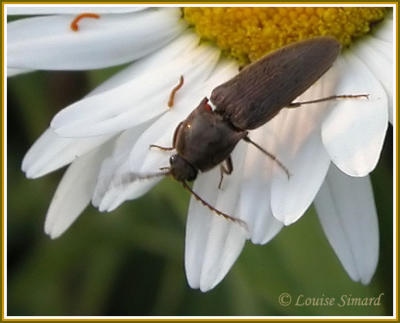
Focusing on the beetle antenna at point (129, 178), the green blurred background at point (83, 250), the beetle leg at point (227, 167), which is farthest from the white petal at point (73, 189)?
the green blurred background at point (83, 250)

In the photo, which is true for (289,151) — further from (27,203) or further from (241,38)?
(27,203)

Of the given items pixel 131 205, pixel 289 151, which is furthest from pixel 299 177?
pixel 131 205

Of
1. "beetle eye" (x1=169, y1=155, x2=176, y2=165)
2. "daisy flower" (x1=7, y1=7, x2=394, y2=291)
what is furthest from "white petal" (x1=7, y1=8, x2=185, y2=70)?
"beetle eye" (x1=169, y1=155, x2=176, y2=165)

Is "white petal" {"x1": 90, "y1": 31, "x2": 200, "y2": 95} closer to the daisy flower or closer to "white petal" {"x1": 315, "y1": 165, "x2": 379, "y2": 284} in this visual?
the daisy flower

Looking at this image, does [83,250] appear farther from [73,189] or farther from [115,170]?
[115,170]

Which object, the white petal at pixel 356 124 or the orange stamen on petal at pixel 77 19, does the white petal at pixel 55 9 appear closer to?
the orange stamen on petal at pixel 77 19

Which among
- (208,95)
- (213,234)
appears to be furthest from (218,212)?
(208,95)
